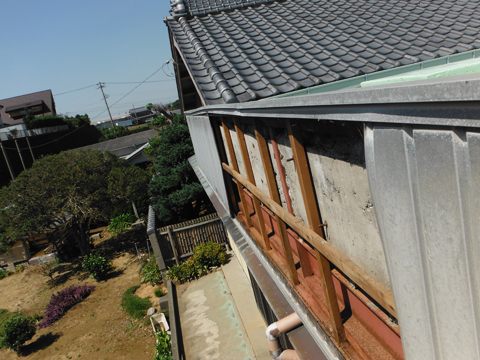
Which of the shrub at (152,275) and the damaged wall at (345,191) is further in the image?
the shrub at (152,275)

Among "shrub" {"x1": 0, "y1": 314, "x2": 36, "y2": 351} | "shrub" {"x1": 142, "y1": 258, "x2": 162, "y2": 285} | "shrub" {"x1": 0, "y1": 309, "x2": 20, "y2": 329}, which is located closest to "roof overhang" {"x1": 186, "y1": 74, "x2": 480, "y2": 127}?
"shrub" {"x1": 142, "y1": 258, "x2": 162, "y2": 285}

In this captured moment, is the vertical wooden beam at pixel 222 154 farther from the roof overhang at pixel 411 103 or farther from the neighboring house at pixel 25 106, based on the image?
the neighboring house at pixel 25 106

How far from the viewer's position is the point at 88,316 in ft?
32.4

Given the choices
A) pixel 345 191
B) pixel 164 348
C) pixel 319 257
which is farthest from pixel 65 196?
pixel 345 191

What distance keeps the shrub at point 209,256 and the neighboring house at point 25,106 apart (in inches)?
1527

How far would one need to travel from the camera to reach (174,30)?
5.60m

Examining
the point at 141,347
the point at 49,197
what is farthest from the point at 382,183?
the point at 49,197

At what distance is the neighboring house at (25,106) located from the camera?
4041 centimetres

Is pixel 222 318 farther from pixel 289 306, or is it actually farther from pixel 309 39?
pixel 309 39

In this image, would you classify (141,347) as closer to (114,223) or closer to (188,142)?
(188,142)

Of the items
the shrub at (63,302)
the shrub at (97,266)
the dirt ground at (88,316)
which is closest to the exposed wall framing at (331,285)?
the dirt ground at (88,316)

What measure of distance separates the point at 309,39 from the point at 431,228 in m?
4.48

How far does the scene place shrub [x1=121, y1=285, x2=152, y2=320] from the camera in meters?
9.13

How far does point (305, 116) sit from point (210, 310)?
7.38 meters
